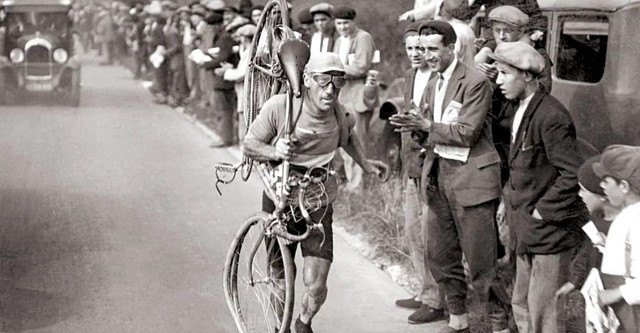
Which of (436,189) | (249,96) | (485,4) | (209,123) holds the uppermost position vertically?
(485,4)

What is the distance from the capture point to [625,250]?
4.52 meters

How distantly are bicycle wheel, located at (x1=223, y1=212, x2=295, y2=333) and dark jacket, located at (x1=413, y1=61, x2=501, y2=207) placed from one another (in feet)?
3.96

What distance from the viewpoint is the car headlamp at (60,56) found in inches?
842

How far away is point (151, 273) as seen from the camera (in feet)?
26.8

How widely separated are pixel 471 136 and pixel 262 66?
4.74ft

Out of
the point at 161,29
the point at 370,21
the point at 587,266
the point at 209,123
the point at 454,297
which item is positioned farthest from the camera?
the point at 161,29

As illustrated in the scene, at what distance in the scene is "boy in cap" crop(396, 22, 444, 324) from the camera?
7.11 meters

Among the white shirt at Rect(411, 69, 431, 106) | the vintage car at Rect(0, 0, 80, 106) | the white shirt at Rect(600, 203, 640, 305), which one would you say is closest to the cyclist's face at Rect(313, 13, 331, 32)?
the white shirt at Rect(411, 69, 431, 106)

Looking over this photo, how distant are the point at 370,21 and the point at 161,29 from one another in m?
4.96

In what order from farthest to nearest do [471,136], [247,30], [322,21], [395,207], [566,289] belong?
1. [247,30]
2. [322,21]
3. [395,207]
4. [471,136]
5. [566,289]

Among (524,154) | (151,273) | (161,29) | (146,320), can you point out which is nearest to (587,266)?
(524,154)

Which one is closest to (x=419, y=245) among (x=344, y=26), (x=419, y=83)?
(x=419, y=83)

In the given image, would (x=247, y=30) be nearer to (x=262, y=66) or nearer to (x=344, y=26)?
(x=344, y=26)

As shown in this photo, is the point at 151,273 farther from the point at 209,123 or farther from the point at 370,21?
the point at 370,21
